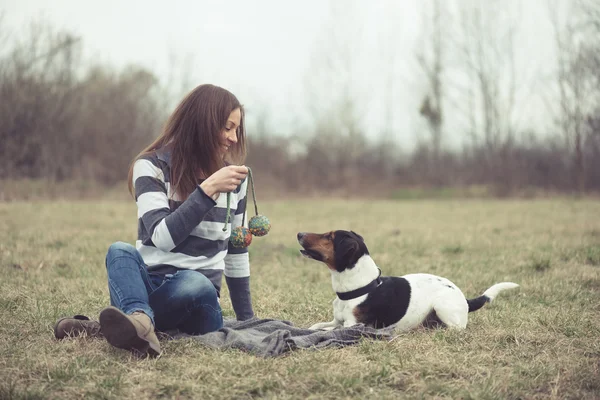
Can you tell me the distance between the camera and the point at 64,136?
19.7 metres

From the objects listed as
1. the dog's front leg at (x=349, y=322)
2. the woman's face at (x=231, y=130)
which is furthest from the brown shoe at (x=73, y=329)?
the dog's front leg at (x=349, y=322)

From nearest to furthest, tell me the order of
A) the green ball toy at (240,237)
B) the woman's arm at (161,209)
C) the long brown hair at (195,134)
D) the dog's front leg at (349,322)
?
the woman's arm at (161,209) → the long brown hair at (195,134) → the green ball toy at (240,237) → the dog's front leg at (349,322)

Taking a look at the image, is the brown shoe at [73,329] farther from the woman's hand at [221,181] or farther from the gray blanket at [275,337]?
the woman's hand at [221,181]

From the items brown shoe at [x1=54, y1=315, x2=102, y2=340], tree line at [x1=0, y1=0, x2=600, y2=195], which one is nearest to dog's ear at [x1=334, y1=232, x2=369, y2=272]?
brown shoe at [x1=54, y1=315, x2=102, y2=340]

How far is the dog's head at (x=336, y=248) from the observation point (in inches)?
162

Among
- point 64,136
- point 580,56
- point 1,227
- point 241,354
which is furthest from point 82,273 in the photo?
point 580,56

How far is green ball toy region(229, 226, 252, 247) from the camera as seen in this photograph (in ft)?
12.8

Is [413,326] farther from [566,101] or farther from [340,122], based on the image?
[340,122]

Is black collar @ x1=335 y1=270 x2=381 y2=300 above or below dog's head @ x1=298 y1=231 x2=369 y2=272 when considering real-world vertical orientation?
below

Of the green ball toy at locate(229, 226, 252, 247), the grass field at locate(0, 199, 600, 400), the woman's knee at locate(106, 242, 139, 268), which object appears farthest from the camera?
the green ball toy at locate(229, 226, 252, 247)

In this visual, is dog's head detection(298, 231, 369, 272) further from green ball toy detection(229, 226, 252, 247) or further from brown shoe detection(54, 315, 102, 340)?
brown shoe detection(54, 315, 102, 340)

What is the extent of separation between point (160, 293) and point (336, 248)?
1307 mm

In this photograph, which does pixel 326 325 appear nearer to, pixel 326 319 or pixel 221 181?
pixel 326 319

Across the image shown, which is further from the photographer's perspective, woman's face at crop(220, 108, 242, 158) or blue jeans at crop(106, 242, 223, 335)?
woman's face at crop(220, 108, 242, 158)
